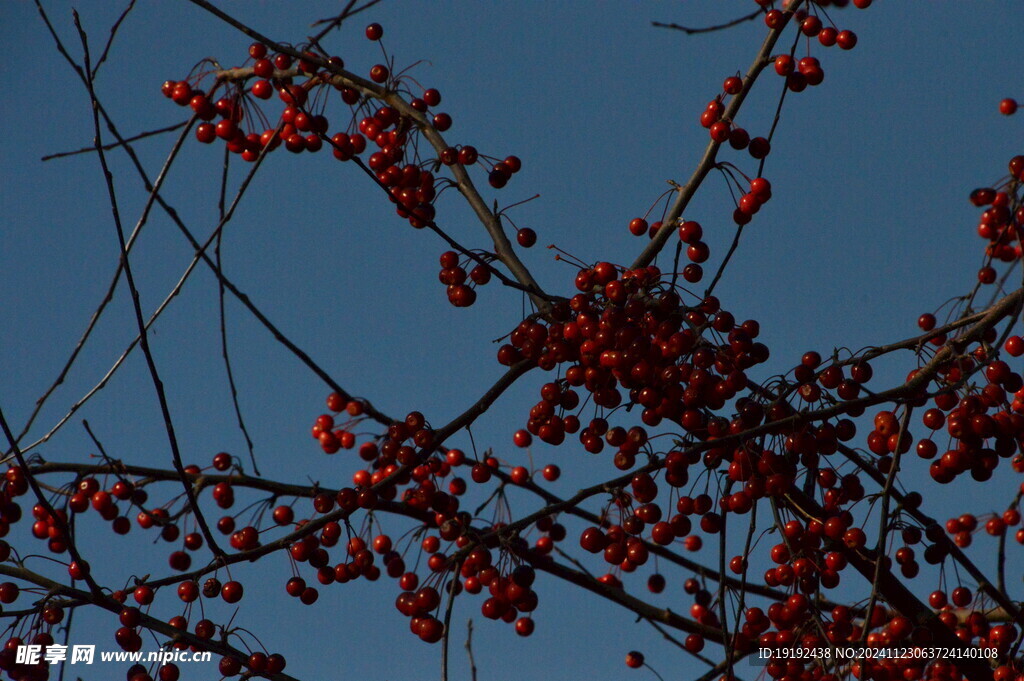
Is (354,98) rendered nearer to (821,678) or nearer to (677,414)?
(677,414)

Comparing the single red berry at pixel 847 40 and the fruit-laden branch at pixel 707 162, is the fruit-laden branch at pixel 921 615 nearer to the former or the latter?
the fruit-laden branch at pixel 707 162

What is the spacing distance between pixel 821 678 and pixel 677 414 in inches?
Result: 43.2

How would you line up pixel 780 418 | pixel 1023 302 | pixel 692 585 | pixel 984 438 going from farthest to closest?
pixel 692 585
pixel 984 438
pixel 780 418
pixel 1023 302

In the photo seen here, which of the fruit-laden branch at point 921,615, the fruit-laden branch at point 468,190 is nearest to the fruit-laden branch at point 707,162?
the fruit-laden branch at point 468,190

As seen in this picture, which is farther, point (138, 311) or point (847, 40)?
point (847, 40)

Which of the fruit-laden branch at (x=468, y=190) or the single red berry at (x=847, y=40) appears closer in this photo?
the fruit-laden branch at (x=468, y=190)

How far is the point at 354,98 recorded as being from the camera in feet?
12.8

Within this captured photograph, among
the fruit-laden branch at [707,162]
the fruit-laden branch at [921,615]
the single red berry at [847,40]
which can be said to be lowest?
the fruit-laden branch at [921,615]

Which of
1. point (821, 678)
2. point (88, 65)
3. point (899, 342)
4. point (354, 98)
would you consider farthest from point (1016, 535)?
point (88, 65)

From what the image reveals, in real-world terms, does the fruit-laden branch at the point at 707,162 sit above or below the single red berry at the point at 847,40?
below

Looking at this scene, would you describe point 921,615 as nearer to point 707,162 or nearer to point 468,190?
point 707,162

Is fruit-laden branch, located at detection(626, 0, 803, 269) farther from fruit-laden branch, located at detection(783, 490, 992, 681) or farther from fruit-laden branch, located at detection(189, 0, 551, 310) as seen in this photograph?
fruit-laden branch, located at detection(783, 490, 992, 681)

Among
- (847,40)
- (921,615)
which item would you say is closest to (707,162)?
(847,40)

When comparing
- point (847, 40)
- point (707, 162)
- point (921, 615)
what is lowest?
point (921, 615)
